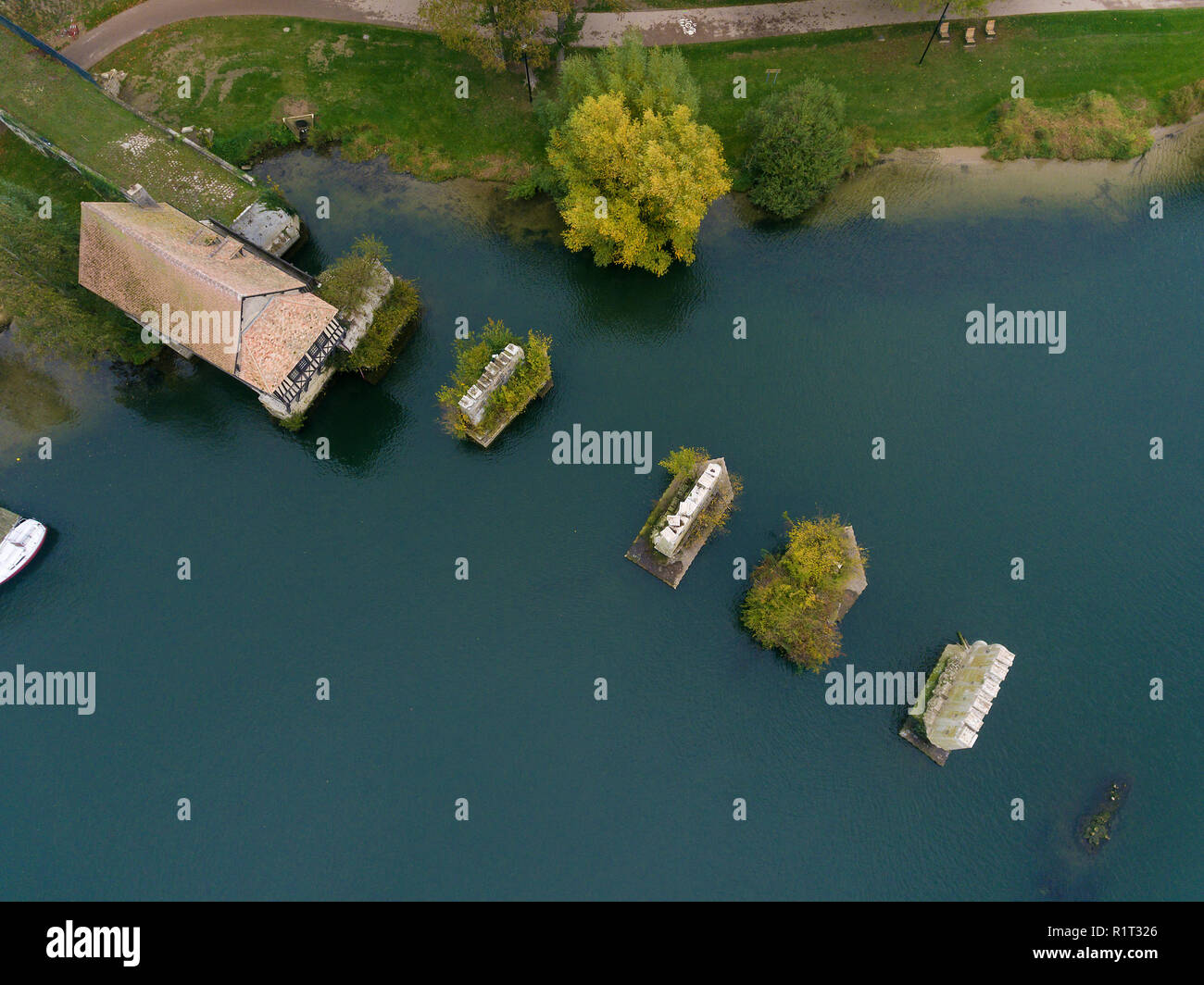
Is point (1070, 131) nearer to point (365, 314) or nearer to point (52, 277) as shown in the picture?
point (365, 314)

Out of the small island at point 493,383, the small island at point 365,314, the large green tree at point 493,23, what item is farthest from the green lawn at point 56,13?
the small island at point 493,383

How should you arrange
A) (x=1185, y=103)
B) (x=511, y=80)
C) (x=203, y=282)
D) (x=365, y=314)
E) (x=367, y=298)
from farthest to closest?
(x=511, y=80)
(x=1185, y=103)
(x=365, y=314)
(x=367, y=298)
(x=203, y=282)

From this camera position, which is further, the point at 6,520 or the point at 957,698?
the point at 6,520

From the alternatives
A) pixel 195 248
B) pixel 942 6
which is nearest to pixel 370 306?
pixel 195 248

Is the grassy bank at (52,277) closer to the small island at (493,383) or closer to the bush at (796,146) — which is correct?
the small island at (493,383)

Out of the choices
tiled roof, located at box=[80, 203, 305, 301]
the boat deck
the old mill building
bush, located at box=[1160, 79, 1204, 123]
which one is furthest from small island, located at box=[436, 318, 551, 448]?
bush, located at box=[1160, 79, 1204, 123]

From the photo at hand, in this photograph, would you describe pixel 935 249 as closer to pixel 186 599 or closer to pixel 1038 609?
pixel 1038 609

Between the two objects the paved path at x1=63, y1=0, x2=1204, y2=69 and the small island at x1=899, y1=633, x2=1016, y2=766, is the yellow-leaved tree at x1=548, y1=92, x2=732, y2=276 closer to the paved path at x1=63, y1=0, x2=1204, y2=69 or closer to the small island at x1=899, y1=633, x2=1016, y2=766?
the paved path at x1=63, y1=0, x2=1204, y2=69
